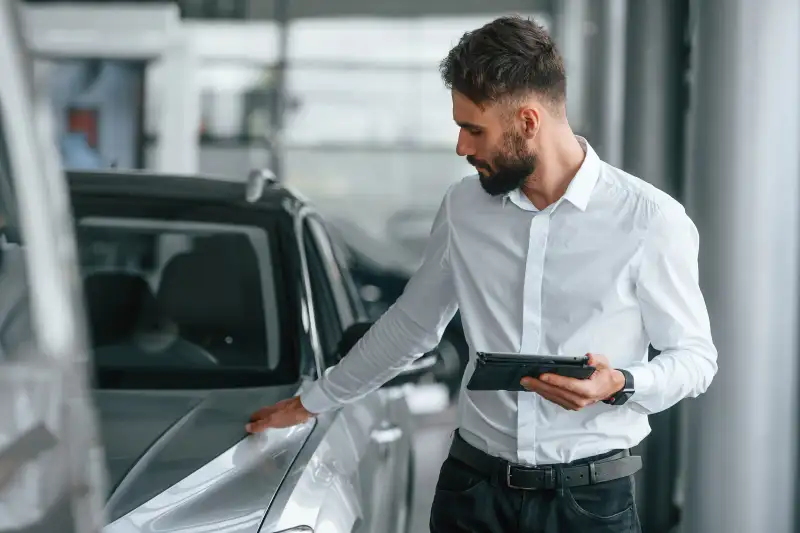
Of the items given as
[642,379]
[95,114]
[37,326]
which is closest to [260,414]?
[642,379]

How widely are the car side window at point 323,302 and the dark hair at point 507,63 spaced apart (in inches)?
39.1

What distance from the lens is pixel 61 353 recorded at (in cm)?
138

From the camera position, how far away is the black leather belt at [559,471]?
2008 mm

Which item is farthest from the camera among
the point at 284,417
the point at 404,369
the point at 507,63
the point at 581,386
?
the point at 404,369

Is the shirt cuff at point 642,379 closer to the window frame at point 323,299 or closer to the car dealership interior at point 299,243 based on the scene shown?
the car dealership interior at point 299,243

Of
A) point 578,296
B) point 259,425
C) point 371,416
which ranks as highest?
point 578,296

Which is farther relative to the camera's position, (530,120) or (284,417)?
(284,417)

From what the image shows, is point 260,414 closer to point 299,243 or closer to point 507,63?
point 299,243

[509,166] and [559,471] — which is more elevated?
[509,166]

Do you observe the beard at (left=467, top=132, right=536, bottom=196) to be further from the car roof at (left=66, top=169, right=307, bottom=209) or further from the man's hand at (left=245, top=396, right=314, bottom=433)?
the car roof at (left=66, top=169, right=307, bottom=209)

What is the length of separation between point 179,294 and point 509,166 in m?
1.35

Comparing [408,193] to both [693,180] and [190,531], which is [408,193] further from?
[190,531]

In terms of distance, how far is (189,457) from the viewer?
7.45 ft

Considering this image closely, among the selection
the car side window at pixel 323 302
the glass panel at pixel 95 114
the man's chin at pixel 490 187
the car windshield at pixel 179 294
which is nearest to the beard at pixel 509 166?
the man's chin at pixel 490 187
